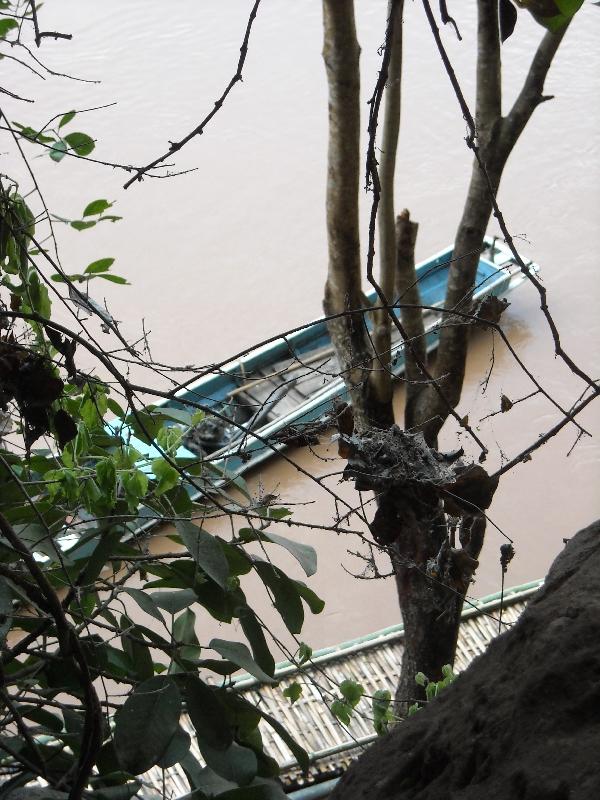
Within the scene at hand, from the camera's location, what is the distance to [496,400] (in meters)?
4.06

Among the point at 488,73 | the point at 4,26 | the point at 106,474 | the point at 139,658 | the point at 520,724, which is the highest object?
the point at 488,73

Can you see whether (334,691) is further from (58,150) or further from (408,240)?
(58,150)

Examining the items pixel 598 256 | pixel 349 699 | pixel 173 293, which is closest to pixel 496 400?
pixel 598 256

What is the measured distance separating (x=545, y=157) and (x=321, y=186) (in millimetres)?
1406

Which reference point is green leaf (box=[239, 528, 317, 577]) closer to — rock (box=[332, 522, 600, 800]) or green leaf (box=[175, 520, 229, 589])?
green leaf (box=[175, 520, 229, 589])

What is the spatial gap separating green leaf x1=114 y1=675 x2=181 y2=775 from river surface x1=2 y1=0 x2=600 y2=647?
2624mm

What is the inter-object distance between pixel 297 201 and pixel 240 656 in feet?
14.7

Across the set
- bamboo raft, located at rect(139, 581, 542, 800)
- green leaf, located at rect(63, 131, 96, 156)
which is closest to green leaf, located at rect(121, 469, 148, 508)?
green leaf, located at rect(63, 131, 96, 156)

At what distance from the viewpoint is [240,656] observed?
757 millimetres

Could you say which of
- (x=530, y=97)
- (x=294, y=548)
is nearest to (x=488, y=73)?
(x=530, y=97)

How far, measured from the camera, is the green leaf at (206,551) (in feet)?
2.39

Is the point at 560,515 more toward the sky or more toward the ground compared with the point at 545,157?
more toward the ground

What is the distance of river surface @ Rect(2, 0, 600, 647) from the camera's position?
12.4 feet

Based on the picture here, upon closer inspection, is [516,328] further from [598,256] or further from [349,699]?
Result: [349,699]
